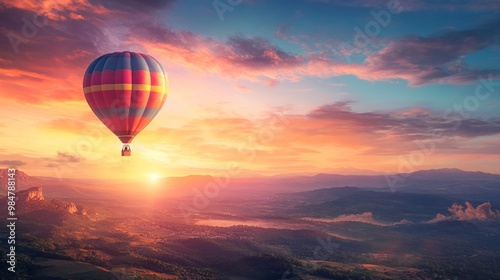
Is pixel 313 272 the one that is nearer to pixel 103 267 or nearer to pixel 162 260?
pixel 162 260

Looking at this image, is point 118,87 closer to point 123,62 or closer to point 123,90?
point 123,90

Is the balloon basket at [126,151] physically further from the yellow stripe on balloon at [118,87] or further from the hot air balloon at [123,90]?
the yellow stripe on balloon at [118,87]

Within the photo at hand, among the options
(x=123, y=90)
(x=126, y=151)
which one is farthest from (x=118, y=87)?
(x=126, y=151)

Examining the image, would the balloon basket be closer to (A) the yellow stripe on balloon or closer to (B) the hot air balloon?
(B) the hot air balloon

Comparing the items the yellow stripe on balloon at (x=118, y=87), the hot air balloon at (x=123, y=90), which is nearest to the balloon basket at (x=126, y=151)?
the hot air balloon at (x=123, y=90)

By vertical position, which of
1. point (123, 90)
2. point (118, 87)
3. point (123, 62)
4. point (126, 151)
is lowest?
point (126, 151)

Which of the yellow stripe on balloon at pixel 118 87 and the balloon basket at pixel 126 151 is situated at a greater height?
the yellow stripe on balloon at pixel 118 87

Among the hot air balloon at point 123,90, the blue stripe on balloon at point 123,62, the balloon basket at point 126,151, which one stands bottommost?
the balloon basket at point 126,151


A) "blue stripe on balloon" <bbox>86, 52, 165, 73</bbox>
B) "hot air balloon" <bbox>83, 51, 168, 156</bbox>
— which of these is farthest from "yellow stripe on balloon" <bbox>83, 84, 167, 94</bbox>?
"blue stripe on balloon" <bbox>86, 52, 165, 73</bbox>

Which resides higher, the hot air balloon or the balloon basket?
→ the hot air balloon
